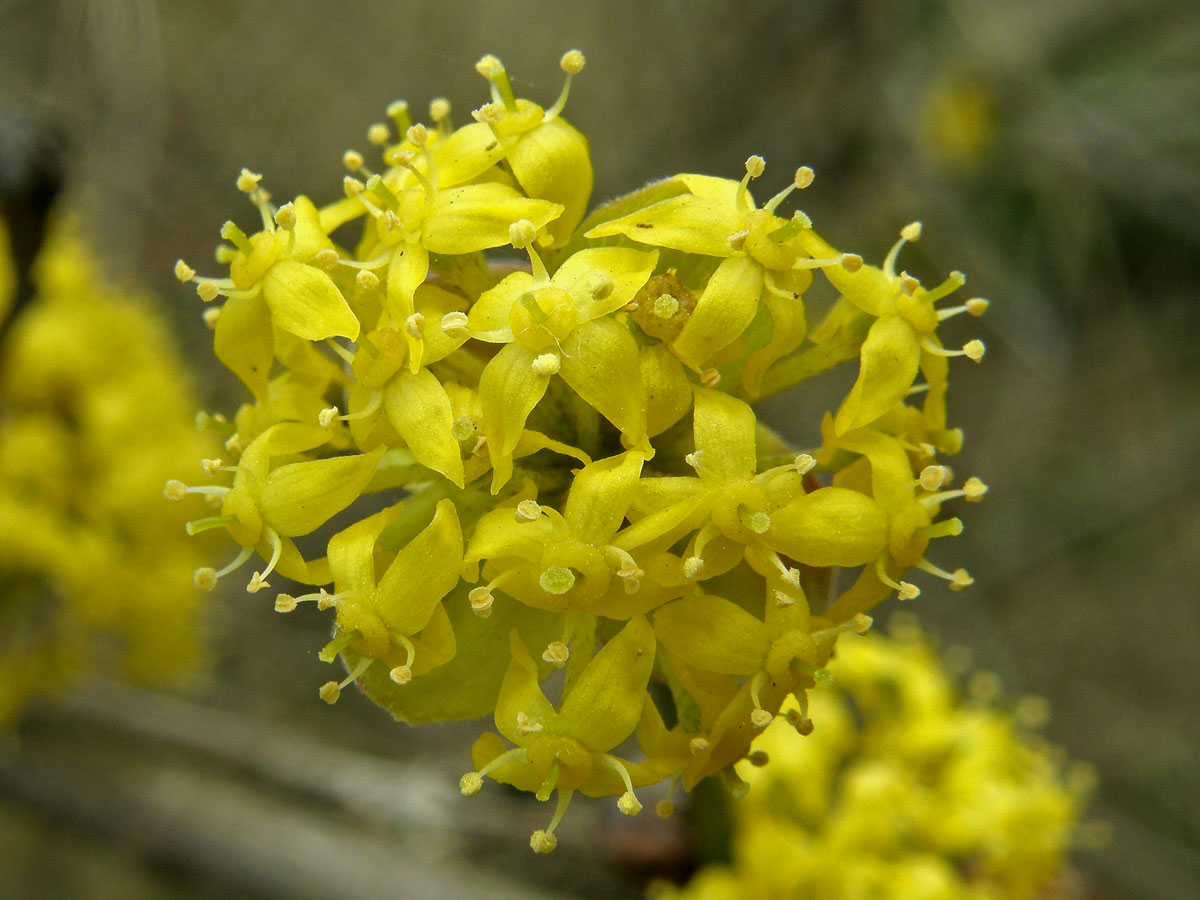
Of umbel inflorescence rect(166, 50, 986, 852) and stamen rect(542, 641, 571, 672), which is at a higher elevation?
umbel inflorescence rect(166, 50, 986, 852)

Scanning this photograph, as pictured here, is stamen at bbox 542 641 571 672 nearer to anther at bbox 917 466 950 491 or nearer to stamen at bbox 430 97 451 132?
anther at bbox 917 466 950 491

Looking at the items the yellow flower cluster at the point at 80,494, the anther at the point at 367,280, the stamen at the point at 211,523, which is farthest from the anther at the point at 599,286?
the yellow flower cluster at the point at 80,494

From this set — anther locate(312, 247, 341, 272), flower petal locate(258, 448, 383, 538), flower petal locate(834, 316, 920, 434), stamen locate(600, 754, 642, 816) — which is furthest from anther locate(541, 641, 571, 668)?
anther locate(312, 247, 341, 272)

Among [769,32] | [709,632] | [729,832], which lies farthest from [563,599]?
[769,32]

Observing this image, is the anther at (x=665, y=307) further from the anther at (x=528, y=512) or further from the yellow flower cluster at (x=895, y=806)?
the yellow flower cluster at (x=895, y=806)

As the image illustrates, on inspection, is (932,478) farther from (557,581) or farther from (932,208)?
(932,208)

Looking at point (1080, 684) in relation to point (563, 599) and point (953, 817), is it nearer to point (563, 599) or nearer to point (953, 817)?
point (953, 817)

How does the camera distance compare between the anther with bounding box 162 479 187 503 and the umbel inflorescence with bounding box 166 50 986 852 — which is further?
the anther with bounding box 162 479 187 503

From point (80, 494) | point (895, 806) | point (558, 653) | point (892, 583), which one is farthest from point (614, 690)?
point (80, 494)
